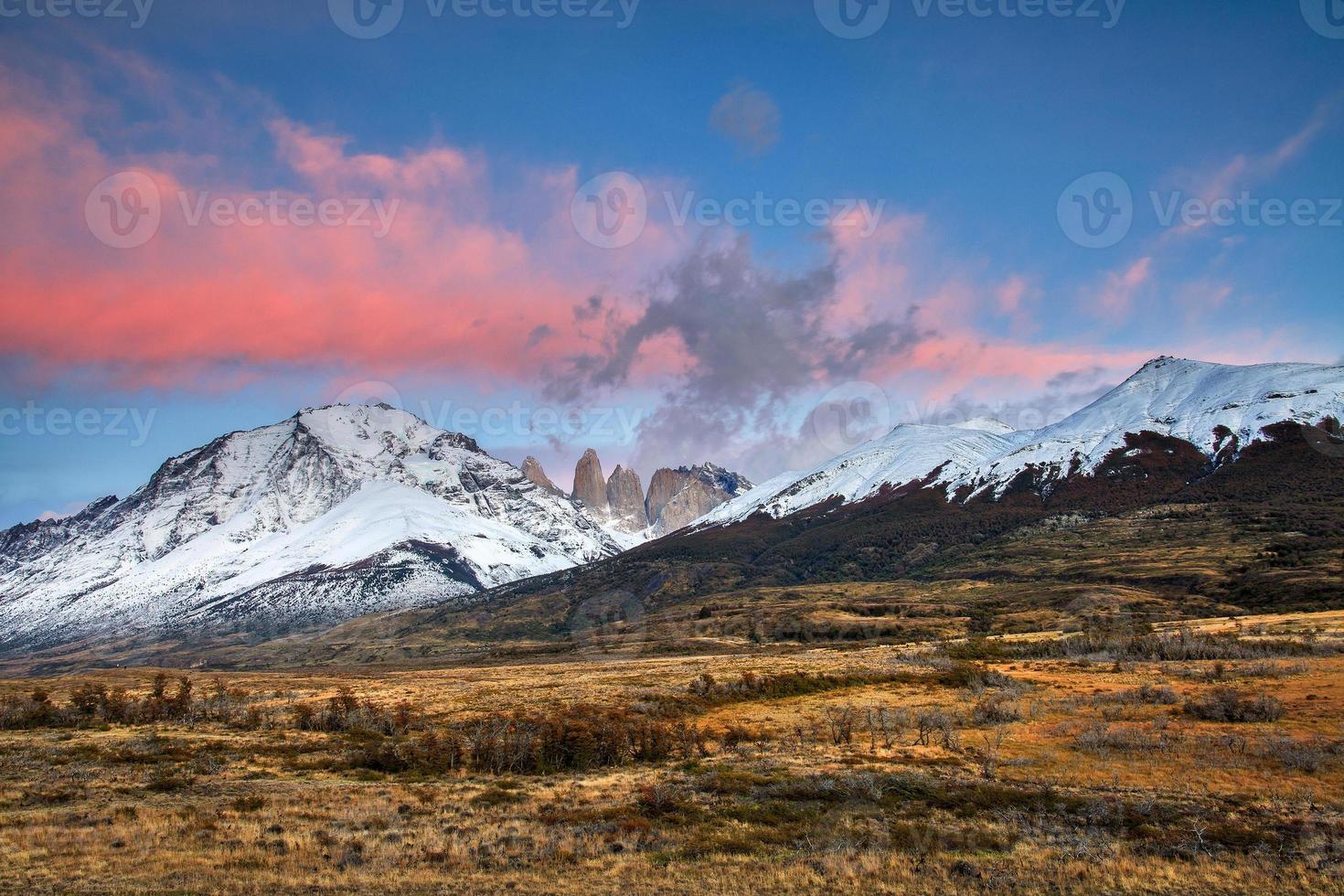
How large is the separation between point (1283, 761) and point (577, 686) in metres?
54.6

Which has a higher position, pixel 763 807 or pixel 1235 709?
pixel 763 807

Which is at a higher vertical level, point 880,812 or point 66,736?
point 66,736

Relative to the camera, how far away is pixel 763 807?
2725 centimetres

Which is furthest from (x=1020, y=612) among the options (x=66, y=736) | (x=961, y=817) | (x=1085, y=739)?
(x=66, y=736)

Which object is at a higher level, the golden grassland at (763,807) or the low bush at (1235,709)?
the golden grassland at (763,807)

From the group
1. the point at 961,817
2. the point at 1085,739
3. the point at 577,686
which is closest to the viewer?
the point at 961,817

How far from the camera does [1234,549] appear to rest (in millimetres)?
169375

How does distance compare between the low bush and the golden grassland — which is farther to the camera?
the low bush

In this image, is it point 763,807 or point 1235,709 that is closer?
point 763,807

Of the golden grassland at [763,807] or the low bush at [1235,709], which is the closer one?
the golden grassland at [763,807]

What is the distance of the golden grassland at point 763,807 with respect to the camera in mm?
20156

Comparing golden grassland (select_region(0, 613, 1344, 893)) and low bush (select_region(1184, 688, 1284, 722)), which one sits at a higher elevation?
golden grassland (select_region(0, 613, 1344, 893))

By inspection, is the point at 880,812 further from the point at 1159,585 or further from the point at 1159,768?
the point at 1159,585

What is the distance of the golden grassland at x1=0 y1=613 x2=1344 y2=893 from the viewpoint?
66.1ft
